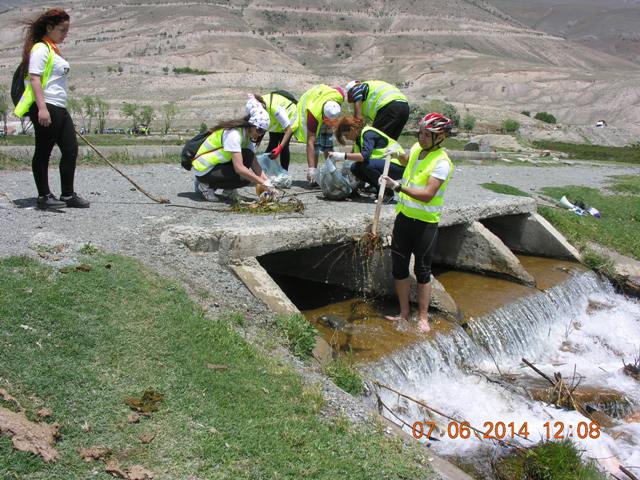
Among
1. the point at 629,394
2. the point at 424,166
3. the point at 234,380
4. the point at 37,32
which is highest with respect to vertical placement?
the point at 37,32

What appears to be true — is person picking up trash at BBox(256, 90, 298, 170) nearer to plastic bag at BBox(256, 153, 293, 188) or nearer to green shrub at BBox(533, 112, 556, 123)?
plastic bag at BBox(256, 153, 293, 188)

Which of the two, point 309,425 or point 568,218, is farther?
point 568,218

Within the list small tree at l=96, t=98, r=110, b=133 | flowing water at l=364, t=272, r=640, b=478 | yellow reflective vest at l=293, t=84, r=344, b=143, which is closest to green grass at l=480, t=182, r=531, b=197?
flowing water at l=364, t=272, r=640, b=478

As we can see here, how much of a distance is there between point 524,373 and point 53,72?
21.2 feet

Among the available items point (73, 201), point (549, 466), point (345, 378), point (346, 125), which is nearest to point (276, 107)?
point (346, 125)

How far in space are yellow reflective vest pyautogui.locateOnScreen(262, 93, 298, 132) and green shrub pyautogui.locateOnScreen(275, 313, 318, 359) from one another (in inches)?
189

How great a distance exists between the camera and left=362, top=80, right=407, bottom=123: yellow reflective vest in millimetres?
8977

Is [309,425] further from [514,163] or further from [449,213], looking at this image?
[514,163]

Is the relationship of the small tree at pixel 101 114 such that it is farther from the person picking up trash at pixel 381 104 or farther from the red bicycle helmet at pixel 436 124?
the red bicycle helmet at pixel 436 124

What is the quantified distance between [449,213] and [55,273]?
5.95 meters

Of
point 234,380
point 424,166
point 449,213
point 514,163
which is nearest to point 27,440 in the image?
point 234,380

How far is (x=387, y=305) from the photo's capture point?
26.2ft

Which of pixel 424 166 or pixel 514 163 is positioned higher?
pixel 424 166

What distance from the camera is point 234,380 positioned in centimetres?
404
